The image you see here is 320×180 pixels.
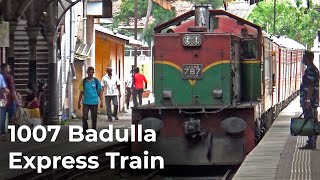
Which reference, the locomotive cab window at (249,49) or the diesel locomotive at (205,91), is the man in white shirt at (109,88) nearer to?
the diesel locomotive at (205,91)


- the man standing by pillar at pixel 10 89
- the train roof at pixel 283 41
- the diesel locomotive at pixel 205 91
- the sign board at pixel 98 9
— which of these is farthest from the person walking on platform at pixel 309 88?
the sign board at pixel 98 9

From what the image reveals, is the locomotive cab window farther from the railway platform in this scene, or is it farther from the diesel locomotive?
the railway platform

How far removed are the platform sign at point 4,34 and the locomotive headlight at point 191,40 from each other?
6.17 m

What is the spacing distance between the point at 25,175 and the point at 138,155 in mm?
4194

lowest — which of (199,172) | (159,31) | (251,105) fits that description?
(199,172)

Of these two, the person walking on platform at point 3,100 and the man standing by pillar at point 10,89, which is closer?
the person walking on platform at point 3,100

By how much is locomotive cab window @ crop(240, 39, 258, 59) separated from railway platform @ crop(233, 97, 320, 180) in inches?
69.9

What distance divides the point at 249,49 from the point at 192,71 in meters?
1.62

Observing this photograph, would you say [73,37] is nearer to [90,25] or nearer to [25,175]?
[90,25]

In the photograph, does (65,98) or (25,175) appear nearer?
(25,175)

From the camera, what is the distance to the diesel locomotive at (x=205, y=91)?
18422 millimetres

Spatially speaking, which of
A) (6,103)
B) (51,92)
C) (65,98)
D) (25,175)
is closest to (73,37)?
(65,98)

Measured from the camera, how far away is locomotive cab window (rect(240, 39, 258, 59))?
1994cm

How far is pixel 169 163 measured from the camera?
1862 cm
